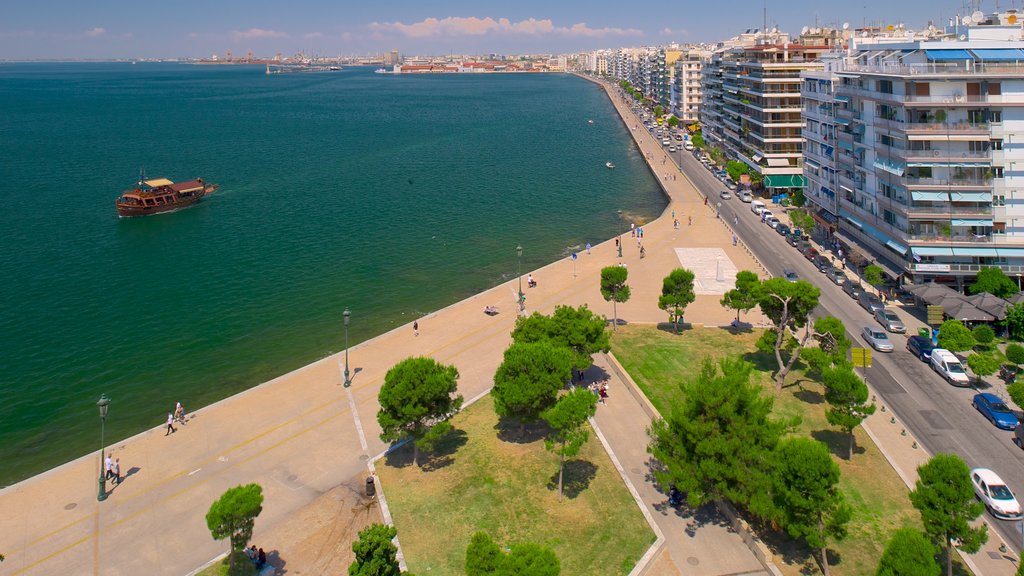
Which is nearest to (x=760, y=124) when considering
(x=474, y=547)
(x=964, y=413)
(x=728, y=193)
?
(x=728, y=193)

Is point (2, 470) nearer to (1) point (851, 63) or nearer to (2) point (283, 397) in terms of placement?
(2) point (283, 397)

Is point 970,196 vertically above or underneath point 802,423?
above

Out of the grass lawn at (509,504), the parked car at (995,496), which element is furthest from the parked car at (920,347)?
the grass lawn at (509,504)

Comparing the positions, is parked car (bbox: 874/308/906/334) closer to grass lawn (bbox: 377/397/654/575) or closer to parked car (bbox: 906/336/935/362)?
parked car (bbox: 906/336/935/362)

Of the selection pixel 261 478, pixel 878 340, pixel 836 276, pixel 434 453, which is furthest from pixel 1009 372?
pixel 261 478

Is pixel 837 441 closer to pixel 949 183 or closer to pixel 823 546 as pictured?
pixel 823 546

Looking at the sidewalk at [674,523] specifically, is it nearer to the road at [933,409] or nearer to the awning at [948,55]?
the road at [933,409]

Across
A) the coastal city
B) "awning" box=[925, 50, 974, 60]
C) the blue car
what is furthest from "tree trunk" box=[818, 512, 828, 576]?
"awning" box=[925, 50, 974, 60]
